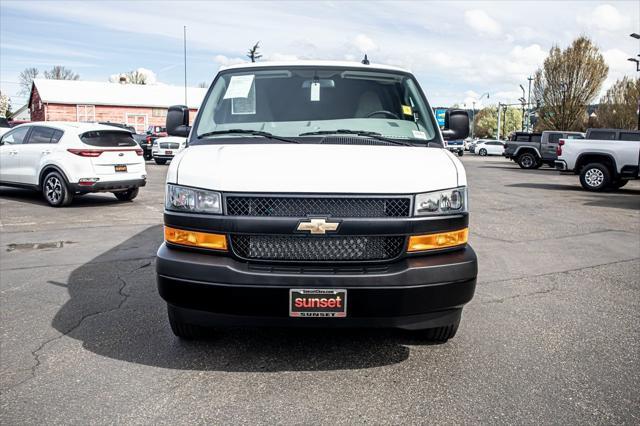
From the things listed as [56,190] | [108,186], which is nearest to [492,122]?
[108,186]

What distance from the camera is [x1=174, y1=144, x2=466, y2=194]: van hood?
341 centimetres

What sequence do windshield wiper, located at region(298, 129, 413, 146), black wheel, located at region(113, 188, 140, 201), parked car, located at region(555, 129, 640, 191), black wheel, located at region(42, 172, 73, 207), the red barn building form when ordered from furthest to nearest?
the red barn building, parked car, located at region(555, 129, 640, 191), black wheel, located at region(113, 188, 140, 201), black wheel, located at region(42, 172, 73, 207), windshield wiper, located at region(298, 129, 413, 146)

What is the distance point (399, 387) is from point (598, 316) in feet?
7.95

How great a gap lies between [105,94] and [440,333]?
6837 centimetres

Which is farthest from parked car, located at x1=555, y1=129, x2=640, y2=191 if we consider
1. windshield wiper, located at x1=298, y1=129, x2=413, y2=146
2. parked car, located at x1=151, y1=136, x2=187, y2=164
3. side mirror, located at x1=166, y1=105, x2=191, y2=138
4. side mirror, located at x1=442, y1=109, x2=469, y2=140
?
parked car, located at x1=151, y1=136, x2=187, y2=164

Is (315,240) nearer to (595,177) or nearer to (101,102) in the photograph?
(595,177)

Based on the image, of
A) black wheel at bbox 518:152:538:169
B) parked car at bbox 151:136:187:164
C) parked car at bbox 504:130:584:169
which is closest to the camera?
parked car at bbox 151:136:187:164

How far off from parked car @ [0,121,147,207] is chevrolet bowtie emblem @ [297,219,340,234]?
9.68m

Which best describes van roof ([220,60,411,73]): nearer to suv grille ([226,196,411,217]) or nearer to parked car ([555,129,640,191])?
suv grille ([226,196,411,217])

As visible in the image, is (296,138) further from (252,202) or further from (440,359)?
(440,359)

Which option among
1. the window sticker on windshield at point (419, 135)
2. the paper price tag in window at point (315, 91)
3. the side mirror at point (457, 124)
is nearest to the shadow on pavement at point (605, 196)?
the side mirror at point (457, 124)

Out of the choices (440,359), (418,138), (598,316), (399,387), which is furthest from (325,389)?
(598,316)

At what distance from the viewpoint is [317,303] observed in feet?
11.0

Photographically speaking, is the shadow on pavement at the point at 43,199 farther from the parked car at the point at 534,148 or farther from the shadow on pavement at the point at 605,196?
the parked car at the point at 534,148
